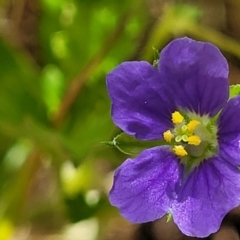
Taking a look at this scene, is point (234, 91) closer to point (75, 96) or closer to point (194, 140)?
point (194, 140)

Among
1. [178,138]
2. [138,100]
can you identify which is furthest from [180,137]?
[138,100]

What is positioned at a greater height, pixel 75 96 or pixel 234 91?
pixel 234 91

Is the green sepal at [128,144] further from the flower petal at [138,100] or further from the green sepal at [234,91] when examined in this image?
the green sepal at [234,91]

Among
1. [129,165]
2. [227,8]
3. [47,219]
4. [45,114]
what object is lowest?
[47,219]

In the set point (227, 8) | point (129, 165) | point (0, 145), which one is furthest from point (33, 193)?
point (129, 165)

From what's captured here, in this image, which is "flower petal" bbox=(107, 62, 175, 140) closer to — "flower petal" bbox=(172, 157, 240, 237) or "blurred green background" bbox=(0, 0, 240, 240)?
"flower petal" bbox=(172, 157, 240, 237)

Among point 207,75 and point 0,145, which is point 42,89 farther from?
point 207,75
